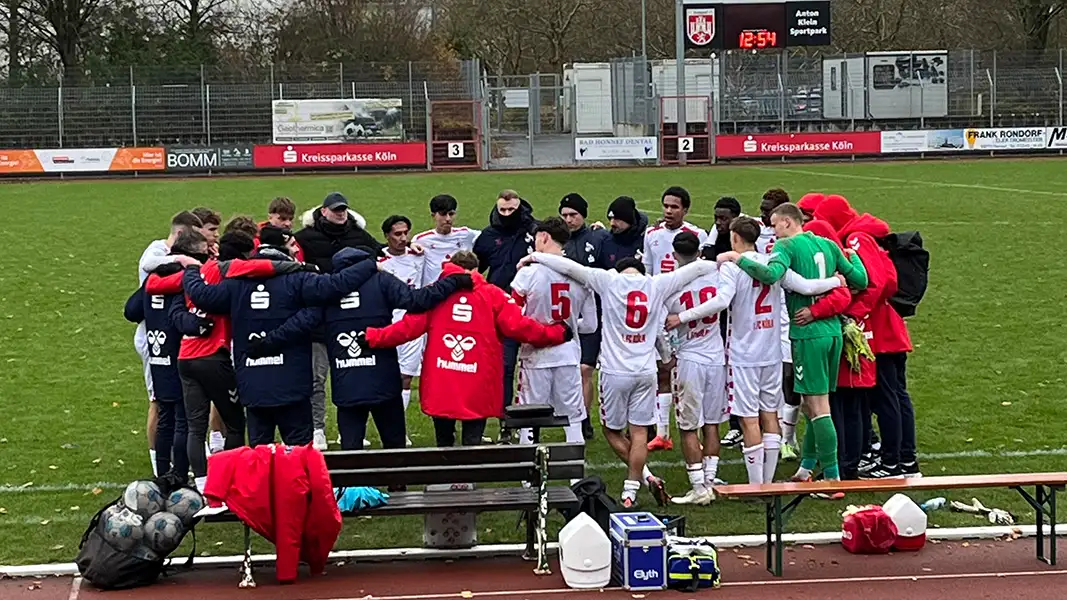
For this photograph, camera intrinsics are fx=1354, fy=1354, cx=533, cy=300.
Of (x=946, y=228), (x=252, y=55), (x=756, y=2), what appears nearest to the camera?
(x=946, y=228)

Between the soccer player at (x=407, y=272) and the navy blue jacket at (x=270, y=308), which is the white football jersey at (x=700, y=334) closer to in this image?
the navy blue jacket at (x=270, y=308)

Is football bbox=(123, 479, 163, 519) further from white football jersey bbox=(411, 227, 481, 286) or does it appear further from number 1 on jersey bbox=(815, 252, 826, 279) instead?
white football jersey bbox=(411, 227, 481, 286)

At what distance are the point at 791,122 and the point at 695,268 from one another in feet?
130

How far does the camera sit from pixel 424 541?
25.9 ft

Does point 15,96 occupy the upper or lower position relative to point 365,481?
upper

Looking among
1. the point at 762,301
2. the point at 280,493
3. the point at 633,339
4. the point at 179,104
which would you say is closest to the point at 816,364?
the point at 762,301

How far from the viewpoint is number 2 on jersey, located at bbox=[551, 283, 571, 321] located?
920 cm

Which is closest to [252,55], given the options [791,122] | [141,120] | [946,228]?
[141,120]

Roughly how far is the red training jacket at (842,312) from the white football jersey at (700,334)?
0.66 m

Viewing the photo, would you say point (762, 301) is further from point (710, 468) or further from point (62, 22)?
point (62, 22)

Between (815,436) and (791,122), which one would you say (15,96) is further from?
(815,436)

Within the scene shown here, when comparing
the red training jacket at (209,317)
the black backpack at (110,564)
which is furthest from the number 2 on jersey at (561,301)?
the black backpack at (110,564)

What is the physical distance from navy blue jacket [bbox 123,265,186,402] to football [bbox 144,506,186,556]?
1.94 m

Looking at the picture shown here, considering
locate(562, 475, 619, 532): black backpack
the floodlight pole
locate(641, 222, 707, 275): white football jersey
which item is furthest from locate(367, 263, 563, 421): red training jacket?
the floodlight pole
